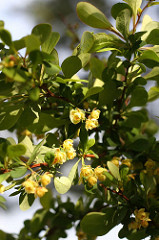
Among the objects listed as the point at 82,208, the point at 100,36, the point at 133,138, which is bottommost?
the point at 82,208

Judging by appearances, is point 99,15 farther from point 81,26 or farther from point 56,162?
point 81,26

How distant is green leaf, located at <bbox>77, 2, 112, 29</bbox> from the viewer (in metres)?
0.76

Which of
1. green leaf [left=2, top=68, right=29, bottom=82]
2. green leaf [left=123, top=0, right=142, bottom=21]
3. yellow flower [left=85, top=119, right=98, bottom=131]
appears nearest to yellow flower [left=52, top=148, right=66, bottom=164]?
yellow flower [left=85, top=119, right=98, bottom=131]

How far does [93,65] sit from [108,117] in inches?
6.3

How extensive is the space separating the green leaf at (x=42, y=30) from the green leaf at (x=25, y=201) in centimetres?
40

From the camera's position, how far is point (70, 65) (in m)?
0.77

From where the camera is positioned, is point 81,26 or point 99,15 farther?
point 81,26

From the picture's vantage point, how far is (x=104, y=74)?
0.83 metres

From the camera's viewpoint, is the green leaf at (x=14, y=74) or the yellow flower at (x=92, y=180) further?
the yellow flower at (x=92, y=180)

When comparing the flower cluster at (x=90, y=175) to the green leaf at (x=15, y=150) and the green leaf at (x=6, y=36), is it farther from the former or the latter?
the green leaf at (x=6, y=36)

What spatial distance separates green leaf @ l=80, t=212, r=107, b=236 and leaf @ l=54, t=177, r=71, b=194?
88 millimetres

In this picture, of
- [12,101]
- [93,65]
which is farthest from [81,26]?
[12,101]

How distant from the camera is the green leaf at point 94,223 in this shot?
2.47ft

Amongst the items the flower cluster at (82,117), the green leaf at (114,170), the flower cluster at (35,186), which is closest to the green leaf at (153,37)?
the flower cluster at (82,117)
